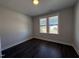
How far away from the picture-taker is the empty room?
9.80 ft

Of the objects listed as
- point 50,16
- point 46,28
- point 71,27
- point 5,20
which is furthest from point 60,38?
point 5,20

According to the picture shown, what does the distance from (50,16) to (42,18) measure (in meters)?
0.89

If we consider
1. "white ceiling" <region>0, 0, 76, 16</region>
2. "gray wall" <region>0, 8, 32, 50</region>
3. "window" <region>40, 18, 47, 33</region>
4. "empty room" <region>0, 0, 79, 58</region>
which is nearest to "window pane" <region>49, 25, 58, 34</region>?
"empty room" <region>0, 0, 79, 58</region>

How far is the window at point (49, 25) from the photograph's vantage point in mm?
4483

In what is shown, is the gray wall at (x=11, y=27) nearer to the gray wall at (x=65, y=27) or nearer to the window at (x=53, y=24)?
the window at (x=53, y=24)

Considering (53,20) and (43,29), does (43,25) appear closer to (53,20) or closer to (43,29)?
(43,29)

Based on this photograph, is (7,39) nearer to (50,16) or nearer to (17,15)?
(17,15)

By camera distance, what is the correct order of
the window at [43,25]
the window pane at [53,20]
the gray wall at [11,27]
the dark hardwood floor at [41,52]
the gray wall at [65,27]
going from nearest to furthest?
1. the dark hardwood floor at [41,52]
2. the gray wall at [11,27]
3. the gray wall at [65,27]
4. the window pane at [53,20]
5. the window at [43,25]

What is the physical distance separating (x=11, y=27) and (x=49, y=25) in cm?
278

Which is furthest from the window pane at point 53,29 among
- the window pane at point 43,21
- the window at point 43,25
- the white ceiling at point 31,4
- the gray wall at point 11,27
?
the gray wall at point 11,27

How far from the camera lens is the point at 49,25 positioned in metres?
4.86

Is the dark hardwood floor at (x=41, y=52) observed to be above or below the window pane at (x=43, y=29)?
below

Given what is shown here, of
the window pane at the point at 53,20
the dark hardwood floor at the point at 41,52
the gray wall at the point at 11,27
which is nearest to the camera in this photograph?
the dark hardwood floor at the point at 41,52

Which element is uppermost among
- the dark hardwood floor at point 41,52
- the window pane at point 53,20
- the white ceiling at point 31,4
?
the white ceiling at point 31,4
